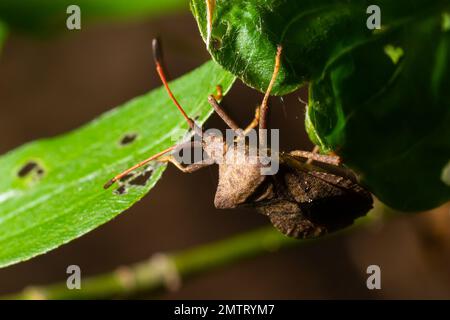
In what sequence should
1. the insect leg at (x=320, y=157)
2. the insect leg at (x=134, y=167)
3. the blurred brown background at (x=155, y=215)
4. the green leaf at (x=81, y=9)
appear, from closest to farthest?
the insect leg at (x=320, y=157), the insect leg at (x=134, y=167), the green leaf at (x=81, y=9), the blurred brown background at (x=155, y=215)

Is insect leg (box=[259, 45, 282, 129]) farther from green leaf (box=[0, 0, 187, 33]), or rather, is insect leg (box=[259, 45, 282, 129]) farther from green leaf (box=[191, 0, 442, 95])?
green leaf (box=[0, 0, 187, 33])

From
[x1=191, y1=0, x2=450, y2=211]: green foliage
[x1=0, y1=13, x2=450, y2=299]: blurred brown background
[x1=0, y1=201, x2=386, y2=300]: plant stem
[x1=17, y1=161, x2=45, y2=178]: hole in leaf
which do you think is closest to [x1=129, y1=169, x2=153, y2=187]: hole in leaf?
[x1=191, y1=0, x2=450, y2=211]: green foliage

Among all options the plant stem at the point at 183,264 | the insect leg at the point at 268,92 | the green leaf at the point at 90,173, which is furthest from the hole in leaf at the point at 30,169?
the insect leg at the point at 268,92

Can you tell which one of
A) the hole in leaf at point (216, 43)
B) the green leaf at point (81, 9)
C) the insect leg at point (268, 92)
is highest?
the green leaf at point (81, 9)

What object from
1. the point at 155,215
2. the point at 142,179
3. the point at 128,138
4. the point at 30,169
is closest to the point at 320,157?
the point at 142,179

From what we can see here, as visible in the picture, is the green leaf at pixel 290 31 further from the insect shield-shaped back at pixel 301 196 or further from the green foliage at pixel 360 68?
the insect shield-shaped back at pixel 301 196

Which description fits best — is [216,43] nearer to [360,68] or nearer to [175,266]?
[360,68]
